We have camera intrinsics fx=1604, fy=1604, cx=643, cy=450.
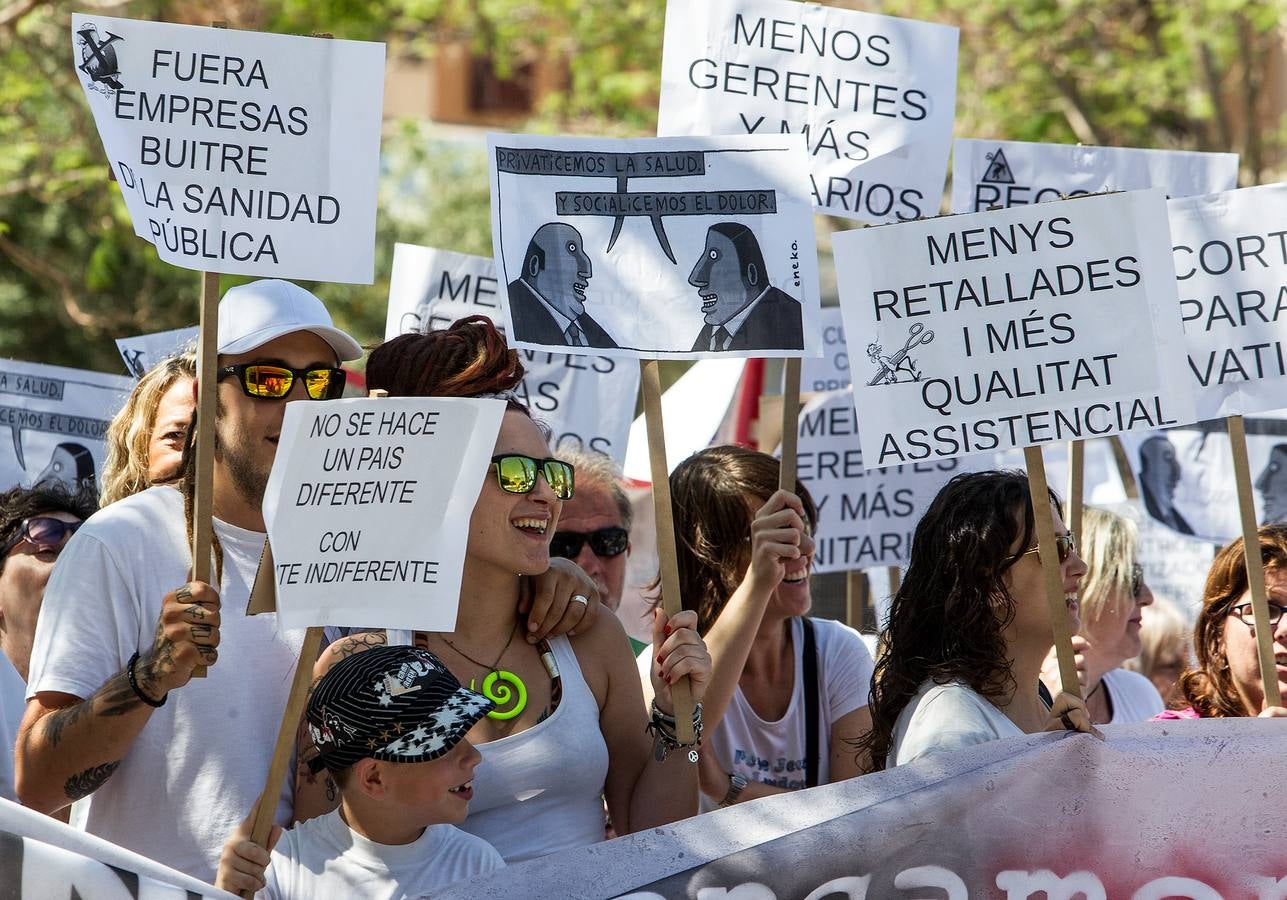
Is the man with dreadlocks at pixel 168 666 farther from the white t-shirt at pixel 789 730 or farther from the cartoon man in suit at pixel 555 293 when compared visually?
the white t-shirt at pixel 789 730

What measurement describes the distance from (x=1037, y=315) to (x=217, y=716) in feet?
5.56

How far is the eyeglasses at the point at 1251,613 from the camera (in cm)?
365

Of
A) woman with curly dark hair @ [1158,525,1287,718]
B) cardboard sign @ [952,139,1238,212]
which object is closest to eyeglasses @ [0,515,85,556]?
cardboard sign @ [952,139,1238,212]

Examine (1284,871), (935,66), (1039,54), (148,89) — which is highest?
(1039,54)

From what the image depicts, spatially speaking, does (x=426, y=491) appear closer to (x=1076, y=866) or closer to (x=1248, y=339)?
(x=1076, y=866)

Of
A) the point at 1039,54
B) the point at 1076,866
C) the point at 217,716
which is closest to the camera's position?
the point at 1076,866

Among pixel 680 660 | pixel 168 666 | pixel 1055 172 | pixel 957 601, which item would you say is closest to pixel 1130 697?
pixel 1055 172

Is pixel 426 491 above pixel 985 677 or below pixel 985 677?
above

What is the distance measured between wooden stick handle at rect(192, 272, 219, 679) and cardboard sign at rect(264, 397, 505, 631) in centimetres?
11

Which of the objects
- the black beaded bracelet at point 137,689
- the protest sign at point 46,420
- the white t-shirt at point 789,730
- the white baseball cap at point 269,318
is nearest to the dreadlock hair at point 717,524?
the white t-shirt at point 789,730

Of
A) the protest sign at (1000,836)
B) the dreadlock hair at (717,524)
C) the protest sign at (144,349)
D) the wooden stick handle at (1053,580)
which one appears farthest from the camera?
the protest sign at (144,349)

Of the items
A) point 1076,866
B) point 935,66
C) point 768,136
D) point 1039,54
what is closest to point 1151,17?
point 1039,54

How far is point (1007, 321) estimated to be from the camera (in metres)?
3.05

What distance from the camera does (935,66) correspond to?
13.3 ft
